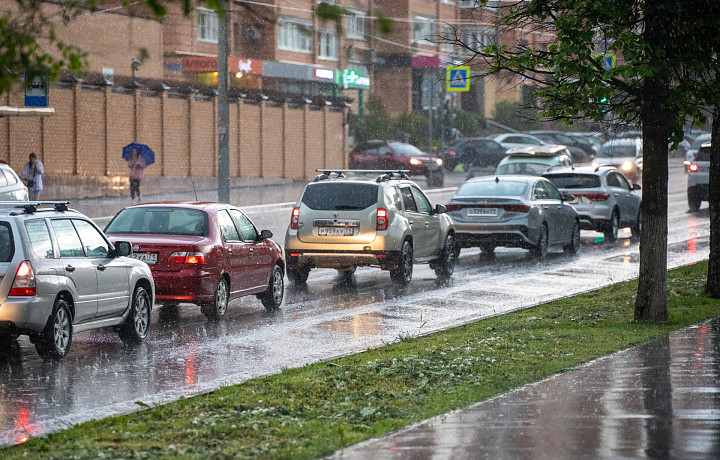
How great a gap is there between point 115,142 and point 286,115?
38.3 ft

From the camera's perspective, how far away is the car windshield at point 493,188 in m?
22.4

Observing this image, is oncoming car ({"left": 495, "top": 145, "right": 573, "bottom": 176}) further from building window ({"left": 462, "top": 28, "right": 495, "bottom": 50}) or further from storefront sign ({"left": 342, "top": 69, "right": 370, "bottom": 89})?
storefront sign ({"left": 342, "top": 69, "right": 370, "bottom": 89})

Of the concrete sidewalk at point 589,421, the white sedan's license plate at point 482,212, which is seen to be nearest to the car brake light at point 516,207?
the white sedan's license plate at point 482,212

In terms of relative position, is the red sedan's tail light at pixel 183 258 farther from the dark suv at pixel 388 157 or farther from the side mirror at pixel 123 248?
the dark suv at pixel 388 157

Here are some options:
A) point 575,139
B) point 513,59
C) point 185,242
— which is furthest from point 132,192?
point 575,139

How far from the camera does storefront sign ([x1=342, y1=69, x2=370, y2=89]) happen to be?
59.0 metres

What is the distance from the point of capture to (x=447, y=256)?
63.7 feet

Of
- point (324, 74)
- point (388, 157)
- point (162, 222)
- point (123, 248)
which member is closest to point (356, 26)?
point (324, 74)

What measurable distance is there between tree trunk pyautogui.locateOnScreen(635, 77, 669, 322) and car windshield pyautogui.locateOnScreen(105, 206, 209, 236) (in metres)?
5.14

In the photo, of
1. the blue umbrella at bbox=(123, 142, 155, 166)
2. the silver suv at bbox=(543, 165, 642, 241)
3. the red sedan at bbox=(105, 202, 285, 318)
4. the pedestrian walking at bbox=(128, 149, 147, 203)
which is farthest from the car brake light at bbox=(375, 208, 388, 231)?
the pedestrian walking at bbox=(128, 149, 147, 203)

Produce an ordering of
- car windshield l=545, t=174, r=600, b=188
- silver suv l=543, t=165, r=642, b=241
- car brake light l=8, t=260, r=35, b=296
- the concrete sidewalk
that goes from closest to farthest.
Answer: the concrete sidewalk, car brake light l=8, t=260, r=35, b=296, silver suv l=543, t=165, r=642, b=241, car windshield l=545, t=174, r=600, b=188

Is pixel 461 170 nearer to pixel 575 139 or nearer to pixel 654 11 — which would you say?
pixel 575 139

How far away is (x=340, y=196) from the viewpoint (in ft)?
58.2

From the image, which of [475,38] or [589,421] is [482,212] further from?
[589,421]
